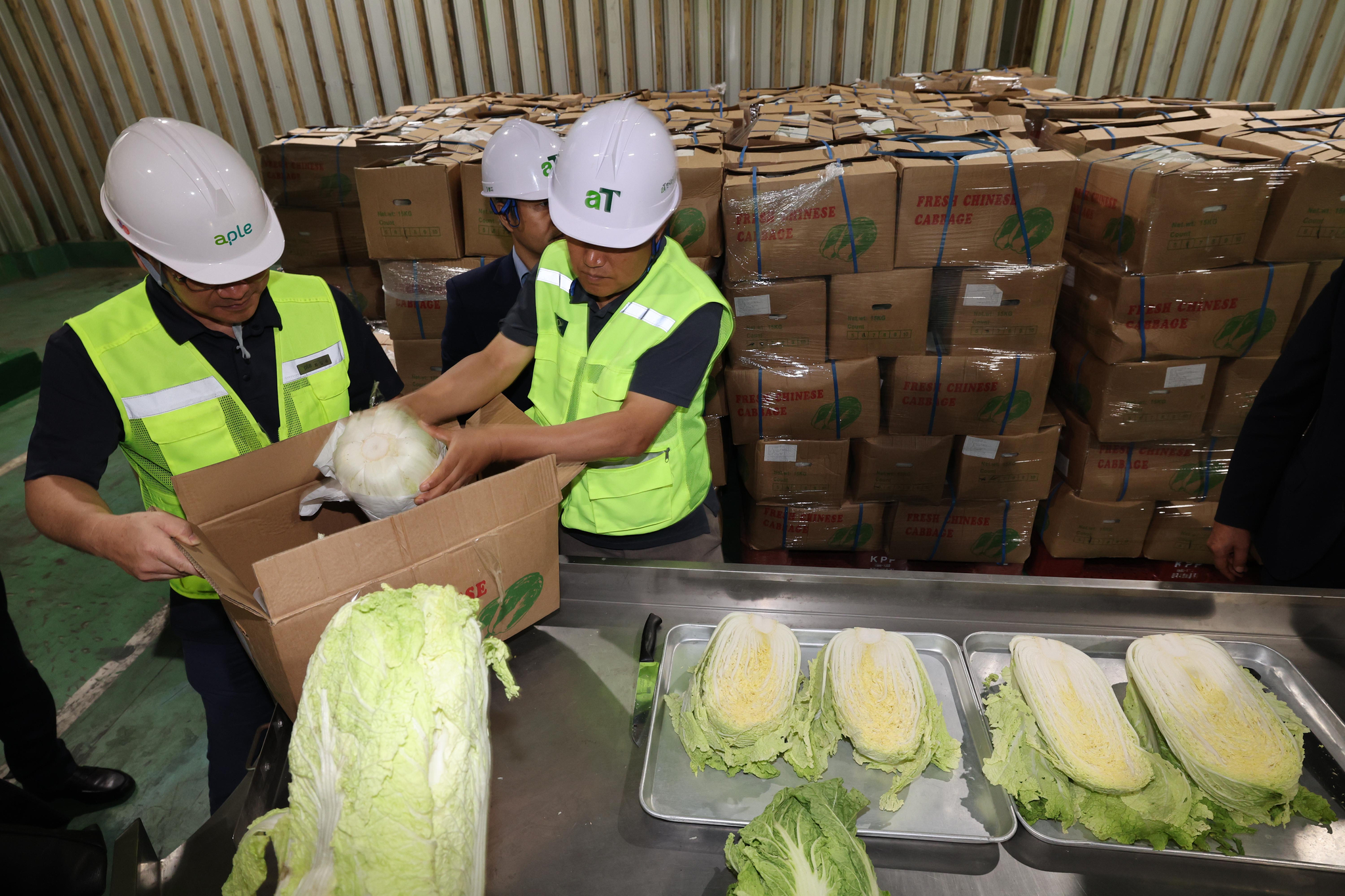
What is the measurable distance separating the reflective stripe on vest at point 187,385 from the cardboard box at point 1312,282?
11.9ft

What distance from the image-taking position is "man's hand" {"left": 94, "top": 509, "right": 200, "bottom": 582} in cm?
134

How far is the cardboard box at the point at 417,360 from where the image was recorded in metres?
3.63

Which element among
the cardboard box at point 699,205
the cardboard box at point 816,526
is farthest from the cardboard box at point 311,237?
the cardboard box at point 816,526

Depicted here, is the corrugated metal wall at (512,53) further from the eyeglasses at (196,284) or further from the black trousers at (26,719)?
the black trousers at (26,719)

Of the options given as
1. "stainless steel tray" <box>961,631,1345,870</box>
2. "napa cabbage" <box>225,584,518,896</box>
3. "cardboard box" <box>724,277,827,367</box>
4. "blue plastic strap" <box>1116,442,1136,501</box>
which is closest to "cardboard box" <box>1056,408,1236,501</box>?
"blue plastic strap" <box>1116,442,1136,501</box>

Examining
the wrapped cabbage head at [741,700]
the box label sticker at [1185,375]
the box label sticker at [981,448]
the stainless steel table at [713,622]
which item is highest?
the wrapped cabbage head at [741,700]

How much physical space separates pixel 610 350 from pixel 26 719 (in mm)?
2586

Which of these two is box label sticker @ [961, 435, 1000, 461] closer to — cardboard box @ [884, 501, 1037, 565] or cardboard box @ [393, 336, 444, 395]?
cardboard box @ [884, 501, 1037, 565]

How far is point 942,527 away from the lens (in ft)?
11.6

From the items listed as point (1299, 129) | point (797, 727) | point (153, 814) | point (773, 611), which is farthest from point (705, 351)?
point (1299, 129)

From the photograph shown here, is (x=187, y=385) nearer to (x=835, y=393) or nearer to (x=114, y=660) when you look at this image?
(x=835, y=393)

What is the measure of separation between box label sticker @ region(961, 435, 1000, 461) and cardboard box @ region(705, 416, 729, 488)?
1199 mm

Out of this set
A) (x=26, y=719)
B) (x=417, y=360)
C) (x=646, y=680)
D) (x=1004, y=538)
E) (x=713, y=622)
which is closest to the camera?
(x=646, y=680)

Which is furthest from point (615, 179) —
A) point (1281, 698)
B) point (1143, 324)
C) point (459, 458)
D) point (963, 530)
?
point (963, 530)
